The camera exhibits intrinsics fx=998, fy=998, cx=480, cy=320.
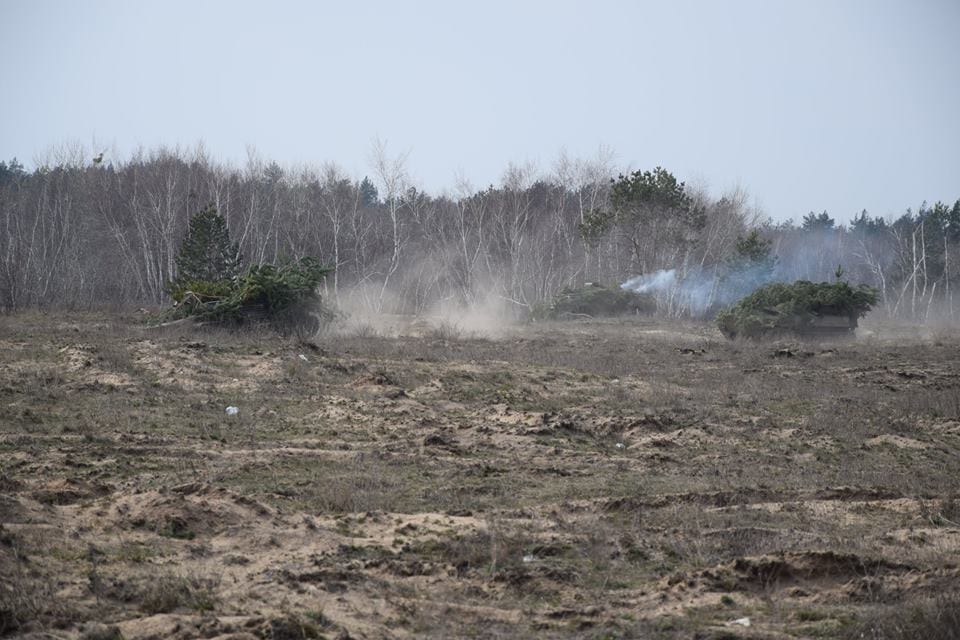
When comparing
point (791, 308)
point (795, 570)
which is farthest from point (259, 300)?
point (795, 570)

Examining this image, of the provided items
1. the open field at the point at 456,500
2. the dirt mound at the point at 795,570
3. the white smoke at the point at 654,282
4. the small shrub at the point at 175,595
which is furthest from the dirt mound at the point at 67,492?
the white smoke at the point at 654,282

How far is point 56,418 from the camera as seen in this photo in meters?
13.2

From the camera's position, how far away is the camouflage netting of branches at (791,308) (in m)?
31.4

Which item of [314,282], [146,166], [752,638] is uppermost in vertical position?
[146,166]

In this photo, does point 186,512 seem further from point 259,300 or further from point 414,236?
point 414,236

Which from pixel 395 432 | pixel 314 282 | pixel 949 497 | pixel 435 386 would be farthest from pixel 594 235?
pixel 949 497

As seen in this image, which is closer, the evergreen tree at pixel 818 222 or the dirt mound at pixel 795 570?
the dirt mound at pixel 795 570

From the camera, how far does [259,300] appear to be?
25281mm

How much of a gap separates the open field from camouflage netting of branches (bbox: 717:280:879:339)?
11.2m

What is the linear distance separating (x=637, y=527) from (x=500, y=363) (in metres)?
12.2

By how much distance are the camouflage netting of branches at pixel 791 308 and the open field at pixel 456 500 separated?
1119 centimetres

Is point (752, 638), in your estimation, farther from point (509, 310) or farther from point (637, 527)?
point (509, 310)

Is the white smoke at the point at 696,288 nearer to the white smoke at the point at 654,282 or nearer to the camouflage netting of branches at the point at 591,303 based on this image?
the white smoke at the point at 654,282

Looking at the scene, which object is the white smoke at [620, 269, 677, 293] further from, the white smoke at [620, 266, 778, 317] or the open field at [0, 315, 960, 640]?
the open field at [0, 315, 960, 640]
